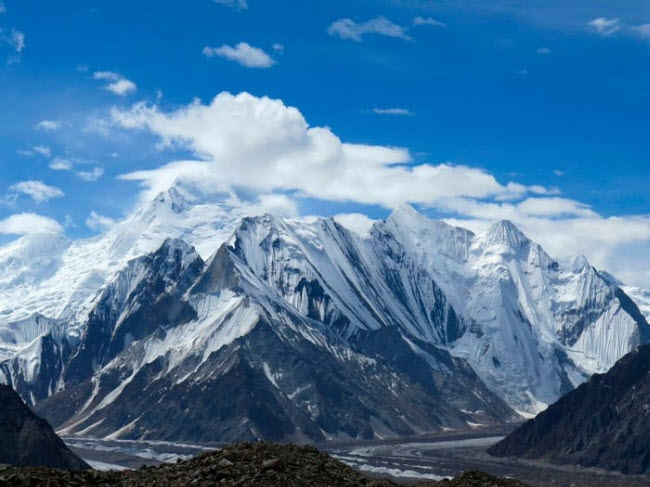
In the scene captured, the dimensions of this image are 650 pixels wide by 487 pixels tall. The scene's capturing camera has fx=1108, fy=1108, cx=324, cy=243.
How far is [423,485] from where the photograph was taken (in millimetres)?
79875

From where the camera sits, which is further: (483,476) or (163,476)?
(483,476)

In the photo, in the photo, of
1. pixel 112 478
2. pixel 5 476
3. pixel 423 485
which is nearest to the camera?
pixel 5 476

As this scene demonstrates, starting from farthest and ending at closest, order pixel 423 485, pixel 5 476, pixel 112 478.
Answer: pixel 423 485 < pixel 112 478 < pixel 5 476

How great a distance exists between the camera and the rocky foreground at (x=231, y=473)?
66.4 m

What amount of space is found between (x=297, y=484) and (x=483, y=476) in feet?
60.9

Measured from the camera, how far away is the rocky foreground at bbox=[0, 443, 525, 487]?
6644cm

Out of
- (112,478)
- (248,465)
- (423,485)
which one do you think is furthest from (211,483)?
(423,485)

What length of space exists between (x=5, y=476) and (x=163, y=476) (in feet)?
31.9

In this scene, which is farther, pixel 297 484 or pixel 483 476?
pixel 483 476

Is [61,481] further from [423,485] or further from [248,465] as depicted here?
[423,485]

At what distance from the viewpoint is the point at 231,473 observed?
67562 mm

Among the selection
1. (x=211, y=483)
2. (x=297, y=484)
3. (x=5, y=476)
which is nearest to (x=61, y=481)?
(x=5, y=476)

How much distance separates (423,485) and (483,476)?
14.7 ft

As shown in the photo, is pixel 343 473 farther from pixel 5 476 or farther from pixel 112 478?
pixel 5 476
